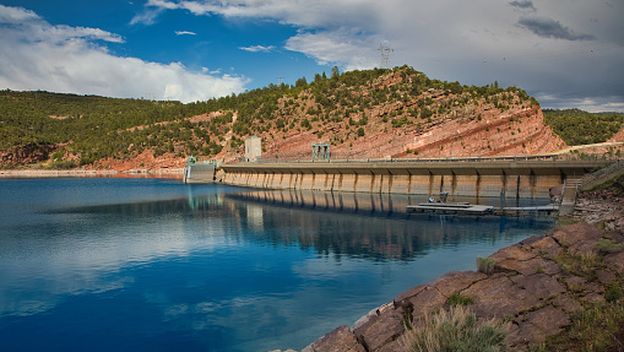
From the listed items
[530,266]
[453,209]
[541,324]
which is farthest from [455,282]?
[453,209]

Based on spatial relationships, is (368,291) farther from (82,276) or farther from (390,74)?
(390,74)

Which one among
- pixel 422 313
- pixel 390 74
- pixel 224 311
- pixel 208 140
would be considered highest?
pixel 390 74

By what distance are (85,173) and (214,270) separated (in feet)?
490

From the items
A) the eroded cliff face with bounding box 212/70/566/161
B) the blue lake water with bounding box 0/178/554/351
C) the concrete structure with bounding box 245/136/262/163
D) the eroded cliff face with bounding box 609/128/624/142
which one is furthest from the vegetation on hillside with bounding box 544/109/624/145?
the blue lake water with bounding box 0/178/554/351

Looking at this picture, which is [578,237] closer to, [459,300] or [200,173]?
[459,300]

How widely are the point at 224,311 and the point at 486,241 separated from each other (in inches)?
847

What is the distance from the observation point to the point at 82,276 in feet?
100.0

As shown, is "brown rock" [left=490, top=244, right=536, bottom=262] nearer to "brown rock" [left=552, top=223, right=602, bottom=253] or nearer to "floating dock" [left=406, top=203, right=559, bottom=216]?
"brown rock" [left=552, top=223, right=602, bottom=253]

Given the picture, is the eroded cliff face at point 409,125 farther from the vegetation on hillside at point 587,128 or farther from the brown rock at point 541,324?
the brown rock at point 541,324

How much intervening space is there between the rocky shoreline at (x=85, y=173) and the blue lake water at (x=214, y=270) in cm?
9724

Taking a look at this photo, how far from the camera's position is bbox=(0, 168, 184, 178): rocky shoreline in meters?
156

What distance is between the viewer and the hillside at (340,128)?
100 meters

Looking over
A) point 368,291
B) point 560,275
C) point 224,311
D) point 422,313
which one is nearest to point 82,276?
point 224,311

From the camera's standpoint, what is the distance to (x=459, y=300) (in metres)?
14.9
